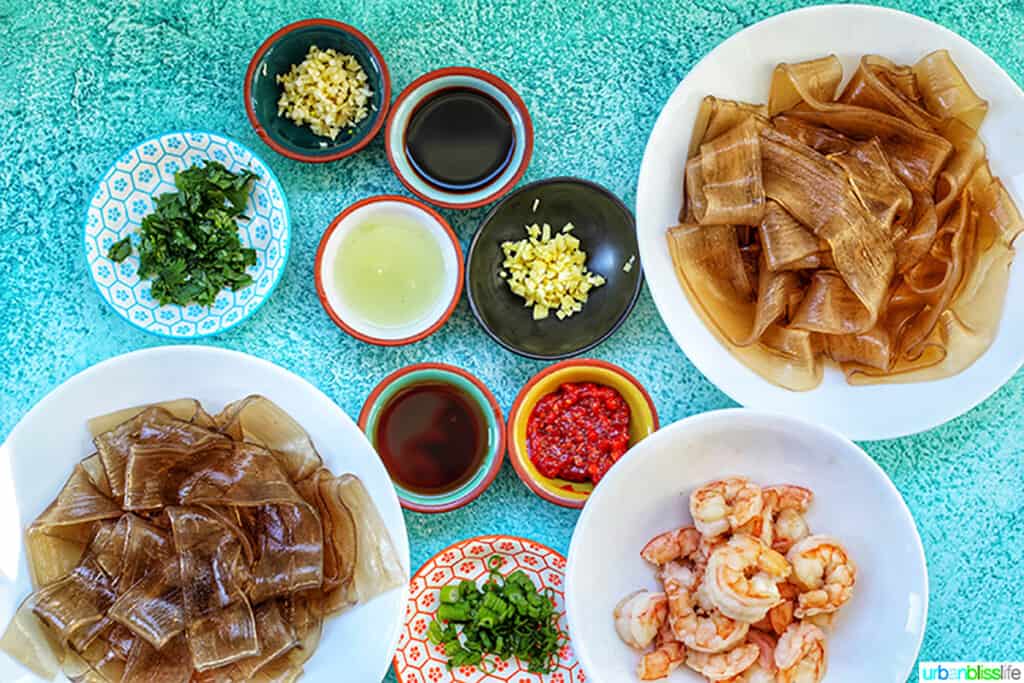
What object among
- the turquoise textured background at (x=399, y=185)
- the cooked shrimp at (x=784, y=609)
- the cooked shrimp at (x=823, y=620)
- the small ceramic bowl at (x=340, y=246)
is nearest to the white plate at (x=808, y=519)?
the cooked shrimp at (x=823, y=620)

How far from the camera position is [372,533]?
1.90m

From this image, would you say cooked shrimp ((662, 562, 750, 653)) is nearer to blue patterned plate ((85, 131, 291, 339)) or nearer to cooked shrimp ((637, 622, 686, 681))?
cooked shrimp ((637, 622, 686, 681))

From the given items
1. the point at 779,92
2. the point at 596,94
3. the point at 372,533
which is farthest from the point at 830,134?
the point at 372,533

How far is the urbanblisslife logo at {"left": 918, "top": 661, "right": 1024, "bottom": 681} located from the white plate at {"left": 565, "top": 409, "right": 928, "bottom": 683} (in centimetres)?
42

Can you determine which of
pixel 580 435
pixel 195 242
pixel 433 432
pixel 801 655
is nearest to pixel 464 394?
pixel 433 432

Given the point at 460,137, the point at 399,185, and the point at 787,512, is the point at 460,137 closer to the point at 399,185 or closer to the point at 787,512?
the point at 399,185

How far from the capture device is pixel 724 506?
6.57ft

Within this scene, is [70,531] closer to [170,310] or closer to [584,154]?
[170,310]

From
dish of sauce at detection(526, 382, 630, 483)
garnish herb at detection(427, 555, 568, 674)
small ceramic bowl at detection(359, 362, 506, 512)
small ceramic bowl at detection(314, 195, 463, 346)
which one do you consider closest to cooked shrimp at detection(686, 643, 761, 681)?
garnish herb at detection(427, 555, 568, 674)

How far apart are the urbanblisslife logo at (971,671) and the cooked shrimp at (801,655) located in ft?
1.69

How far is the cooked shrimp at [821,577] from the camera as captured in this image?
197 cm

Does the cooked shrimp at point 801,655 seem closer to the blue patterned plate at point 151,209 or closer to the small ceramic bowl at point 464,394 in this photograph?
the small ceramic bowl at point 464,394

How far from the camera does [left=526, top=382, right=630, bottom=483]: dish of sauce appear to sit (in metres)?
2.22

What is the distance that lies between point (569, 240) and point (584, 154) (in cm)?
24
